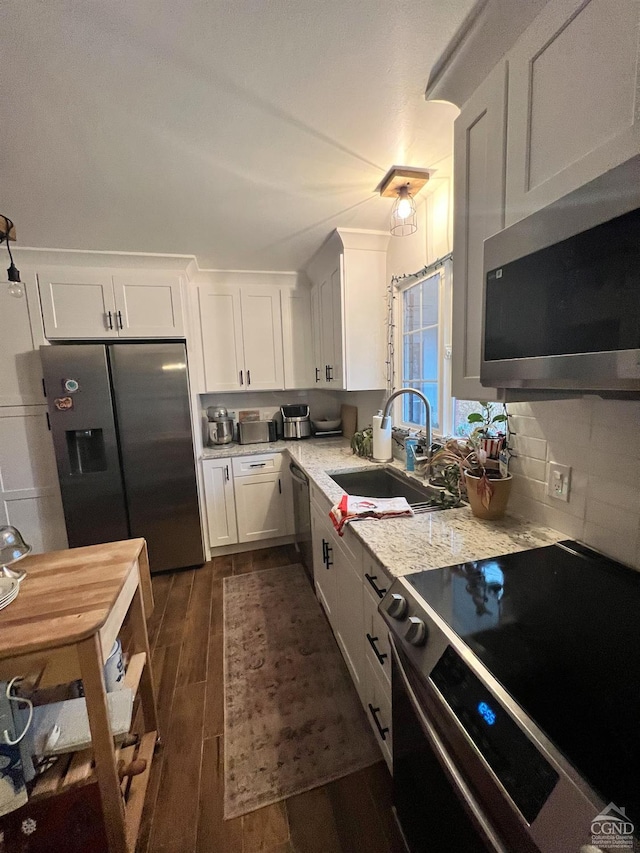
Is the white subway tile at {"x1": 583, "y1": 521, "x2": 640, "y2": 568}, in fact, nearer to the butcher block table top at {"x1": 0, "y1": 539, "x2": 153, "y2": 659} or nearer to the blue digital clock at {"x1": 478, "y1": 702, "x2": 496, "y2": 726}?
the blue digital clock at {"x1": 478, "y1": 702, "x2": 496, "y2": 726}

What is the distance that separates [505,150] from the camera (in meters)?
0.93

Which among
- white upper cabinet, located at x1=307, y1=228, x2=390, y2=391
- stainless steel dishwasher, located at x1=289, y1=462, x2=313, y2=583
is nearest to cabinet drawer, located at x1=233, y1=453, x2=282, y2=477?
stainless steel dishwasher, located at x1=289, y1=462, x2=313, y2=583

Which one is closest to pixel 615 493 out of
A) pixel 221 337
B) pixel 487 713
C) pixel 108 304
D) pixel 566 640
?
pixel 566 640

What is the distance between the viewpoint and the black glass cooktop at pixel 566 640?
500mm

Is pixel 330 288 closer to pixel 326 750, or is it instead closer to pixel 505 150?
pixel 505 150

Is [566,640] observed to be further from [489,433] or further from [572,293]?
[489,433]

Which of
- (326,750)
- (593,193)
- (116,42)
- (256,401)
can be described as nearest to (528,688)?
(593,193)

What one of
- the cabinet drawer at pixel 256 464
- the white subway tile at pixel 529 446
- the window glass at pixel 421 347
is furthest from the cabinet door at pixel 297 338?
the white subway tile at pixel 529 446

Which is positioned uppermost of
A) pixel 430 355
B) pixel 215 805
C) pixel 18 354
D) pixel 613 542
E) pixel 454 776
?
pixel 18 354

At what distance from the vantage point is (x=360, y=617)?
4.47 feet

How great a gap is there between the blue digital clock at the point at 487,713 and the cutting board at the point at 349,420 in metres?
2.49

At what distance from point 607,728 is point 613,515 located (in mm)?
646

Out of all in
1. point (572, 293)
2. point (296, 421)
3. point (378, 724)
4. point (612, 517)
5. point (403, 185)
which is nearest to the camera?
point (572, 293)

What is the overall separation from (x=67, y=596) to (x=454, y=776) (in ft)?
3.64
